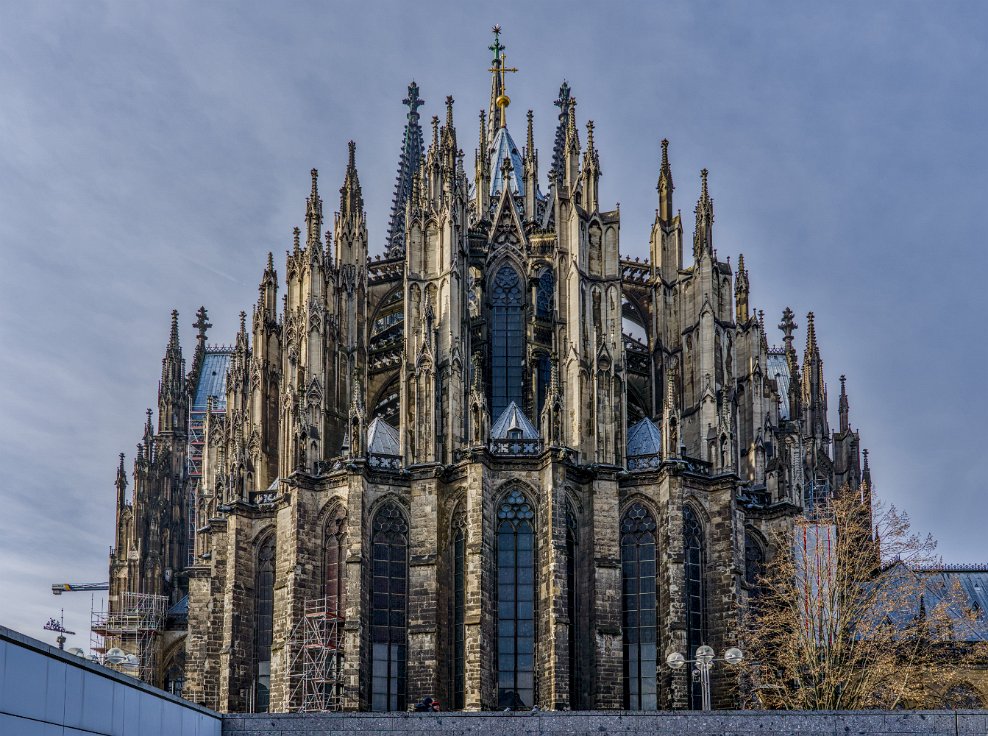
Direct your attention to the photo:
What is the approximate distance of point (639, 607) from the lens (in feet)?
196

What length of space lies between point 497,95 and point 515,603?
34223 millimetres

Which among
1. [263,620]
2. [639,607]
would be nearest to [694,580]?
[639,607]

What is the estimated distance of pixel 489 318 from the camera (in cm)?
6806

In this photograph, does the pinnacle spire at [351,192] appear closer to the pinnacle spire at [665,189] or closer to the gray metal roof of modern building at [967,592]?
the pinnacle spire at [665,189]

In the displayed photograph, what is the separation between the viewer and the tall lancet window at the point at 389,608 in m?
58.3

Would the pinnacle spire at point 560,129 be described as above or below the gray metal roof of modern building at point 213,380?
above

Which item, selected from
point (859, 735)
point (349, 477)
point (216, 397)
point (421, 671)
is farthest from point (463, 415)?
point (216, 397)

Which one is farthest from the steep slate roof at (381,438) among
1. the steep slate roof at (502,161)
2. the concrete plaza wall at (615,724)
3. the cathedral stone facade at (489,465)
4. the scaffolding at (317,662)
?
the concrete plaza wall at (615,724)

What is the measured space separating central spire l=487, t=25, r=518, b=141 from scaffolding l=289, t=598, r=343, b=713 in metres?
32.8

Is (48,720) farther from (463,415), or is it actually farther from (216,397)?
(216,397)

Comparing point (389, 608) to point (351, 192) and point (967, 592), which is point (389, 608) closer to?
point (351, 192)

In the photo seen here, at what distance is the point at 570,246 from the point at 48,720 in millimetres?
40389

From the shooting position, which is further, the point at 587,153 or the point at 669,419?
the point at 587,153

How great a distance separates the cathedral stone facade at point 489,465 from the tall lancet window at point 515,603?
89 mm
